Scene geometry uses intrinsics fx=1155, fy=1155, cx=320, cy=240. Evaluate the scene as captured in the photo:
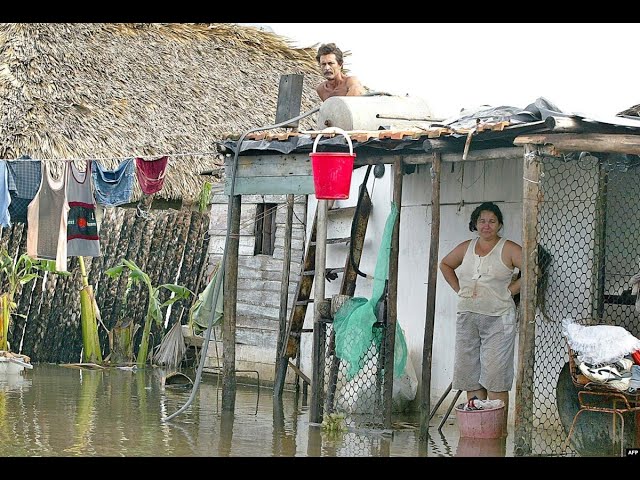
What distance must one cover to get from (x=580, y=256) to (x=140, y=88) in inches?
425

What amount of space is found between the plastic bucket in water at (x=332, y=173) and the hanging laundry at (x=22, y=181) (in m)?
5.81

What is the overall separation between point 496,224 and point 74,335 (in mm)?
8886

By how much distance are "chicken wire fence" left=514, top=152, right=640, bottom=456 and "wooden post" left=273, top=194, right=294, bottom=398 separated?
10.6 ft

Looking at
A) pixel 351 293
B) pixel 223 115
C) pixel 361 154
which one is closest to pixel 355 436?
pixel 351 293

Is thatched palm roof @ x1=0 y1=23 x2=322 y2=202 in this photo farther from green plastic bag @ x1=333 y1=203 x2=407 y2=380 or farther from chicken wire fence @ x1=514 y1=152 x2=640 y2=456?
chicken wire fence @ x1=514 y1=152 x2=640 y2=456

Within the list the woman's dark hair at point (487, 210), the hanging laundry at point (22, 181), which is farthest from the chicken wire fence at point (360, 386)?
A: the hanging laundry at point (22, 181)

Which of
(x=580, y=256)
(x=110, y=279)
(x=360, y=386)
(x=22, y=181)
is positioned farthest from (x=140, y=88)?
(x=580, y=256)

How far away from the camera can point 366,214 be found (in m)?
12.1

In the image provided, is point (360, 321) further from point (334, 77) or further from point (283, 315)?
point (334, 77)

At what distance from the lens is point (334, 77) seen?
12.2 metres

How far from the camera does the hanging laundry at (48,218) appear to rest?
14.5 meters
